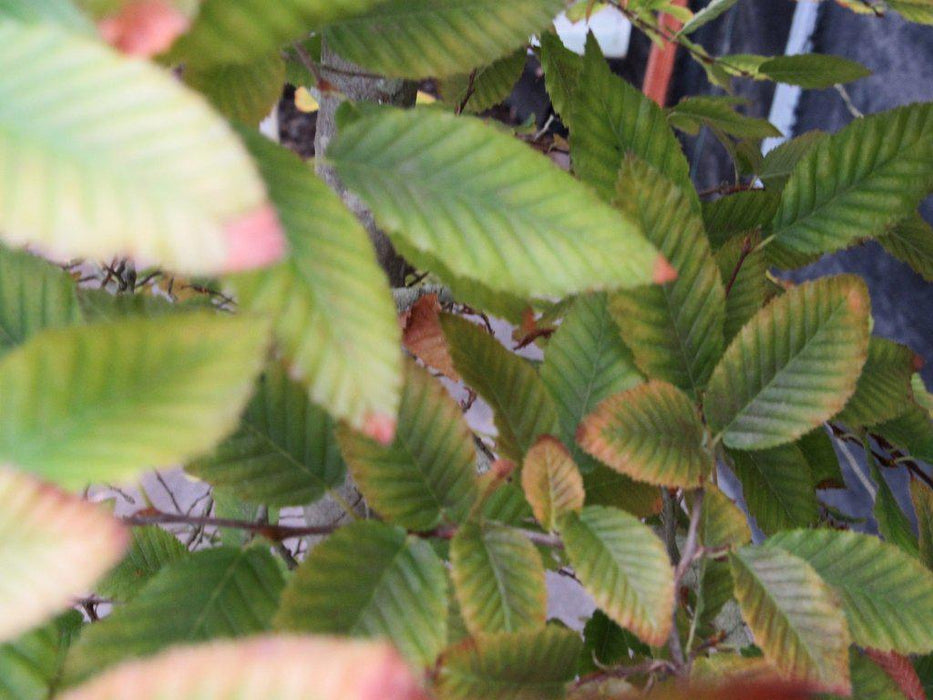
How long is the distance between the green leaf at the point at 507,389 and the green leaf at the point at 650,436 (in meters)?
0.02

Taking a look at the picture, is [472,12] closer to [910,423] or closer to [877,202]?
[877,202]

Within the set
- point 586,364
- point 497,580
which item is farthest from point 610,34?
point 497,580

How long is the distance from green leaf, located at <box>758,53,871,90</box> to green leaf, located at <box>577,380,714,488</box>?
411 millimetres

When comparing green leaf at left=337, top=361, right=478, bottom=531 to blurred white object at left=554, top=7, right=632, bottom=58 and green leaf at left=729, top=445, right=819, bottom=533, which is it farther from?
blurred white object at left=554, top=7, right=632, bottom=58

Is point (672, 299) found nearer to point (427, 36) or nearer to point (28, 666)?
point (427, 36)

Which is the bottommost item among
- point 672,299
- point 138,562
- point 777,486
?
point 138,562

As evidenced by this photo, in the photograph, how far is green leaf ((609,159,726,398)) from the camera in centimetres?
33

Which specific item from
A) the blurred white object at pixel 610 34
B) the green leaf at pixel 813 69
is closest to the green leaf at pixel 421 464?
the green leaf at pixel 813 69

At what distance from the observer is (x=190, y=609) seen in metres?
0.25

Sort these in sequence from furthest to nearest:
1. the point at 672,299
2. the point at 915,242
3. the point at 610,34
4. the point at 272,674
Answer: the point at 610,34 → the point at 915,242 → the point at 672,299 → the point at 272,674

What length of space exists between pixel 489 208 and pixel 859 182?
26 centimetres

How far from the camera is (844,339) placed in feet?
1.07

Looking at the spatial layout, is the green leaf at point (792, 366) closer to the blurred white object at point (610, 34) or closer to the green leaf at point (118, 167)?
the green leaf at point (118, 167)

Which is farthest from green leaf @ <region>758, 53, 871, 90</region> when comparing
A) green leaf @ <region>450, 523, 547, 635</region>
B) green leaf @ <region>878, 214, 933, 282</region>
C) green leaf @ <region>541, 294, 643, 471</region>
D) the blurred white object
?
the blurred white object
